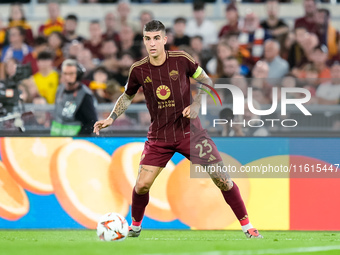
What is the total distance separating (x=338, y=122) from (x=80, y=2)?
825 centimetres

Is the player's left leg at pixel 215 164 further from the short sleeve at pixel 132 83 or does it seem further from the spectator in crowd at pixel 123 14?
the spectator in crowd at pixel 123 14

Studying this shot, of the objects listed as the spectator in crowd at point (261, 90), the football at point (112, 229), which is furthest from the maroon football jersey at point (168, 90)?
the spectator in crowd at point (261, 90)

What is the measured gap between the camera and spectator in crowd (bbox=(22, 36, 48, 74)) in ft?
44.2

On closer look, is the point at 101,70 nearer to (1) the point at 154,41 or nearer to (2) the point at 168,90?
(2) the point at 168,90

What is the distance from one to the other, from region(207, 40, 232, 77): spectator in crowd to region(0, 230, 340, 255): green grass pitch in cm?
402

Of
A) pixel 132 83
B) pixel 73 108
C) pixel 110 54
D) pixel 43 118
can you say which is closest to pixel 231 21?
pixel 110 54

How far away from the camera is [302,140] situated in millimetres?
9469

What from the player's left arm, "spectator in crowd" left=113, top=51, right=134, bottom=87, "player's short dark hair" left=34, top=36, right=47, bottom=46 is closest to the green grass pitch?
the player's left arm

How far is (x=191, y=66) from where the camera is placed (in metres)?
7.70

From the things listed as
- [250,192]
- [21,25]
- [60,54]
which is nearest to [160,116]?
[250,192]

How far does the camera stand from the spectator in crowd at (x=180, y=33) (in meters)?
13.7

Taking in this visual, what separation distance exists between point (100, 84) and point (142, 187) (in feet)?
14.6

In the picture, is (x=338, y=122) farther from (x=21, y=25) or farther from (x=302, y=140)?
(x=21, y=25)

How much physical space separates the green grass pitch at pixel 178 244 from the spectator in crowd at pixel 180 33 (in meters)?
5.58
